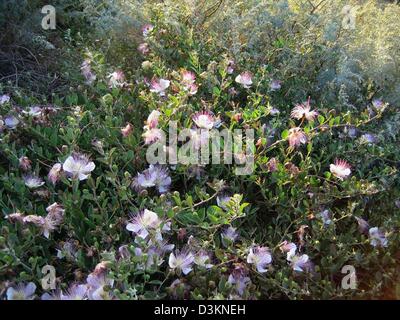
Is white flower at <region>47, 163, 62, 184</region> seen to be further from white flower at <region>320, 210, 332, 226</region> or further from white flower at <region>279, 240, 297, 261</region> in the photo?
white flower at <region>320, 210, 332, 226</region>

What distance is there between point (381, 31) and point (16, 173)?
2.01m

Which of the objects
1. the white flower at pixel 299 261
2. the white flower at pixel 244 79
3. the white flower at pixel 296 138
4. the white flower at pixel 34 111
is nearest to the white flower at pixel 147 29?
the white flower at pixel 244 79

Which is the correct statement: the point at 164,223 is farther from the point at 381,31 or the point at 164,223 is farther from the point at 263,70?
the point at 381,31

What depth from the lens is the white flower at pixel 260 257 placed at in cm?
170

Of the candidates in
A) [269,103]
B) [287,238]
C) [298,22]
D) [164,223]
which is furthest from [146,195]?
[298,22]

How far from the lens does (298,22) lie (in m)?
2.89

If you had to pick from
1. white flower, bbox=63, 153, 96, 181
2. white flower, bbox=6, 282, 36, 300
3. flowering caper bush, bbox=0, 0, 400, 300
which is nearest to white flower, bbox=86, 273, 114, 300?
flowering caper bush, bbox=0, 0, 400, 300

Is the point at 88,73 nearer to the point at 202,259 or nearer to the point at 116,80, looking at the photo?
the point at 116,80

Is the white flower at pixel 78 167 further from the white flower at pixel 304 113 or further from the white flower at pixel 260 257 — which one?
the white flower at pixel 304 113

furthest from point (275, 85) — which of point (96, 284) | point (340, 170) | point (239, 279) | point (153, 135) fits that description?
point (96, 284)

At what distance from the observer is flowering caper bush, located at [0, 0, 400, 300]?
1664 millimetres

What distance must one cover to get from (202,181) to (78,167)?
0.44m

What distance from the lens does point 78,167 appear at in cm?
185

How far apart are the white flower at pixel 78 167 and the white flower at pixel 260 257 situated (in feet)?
2.00
